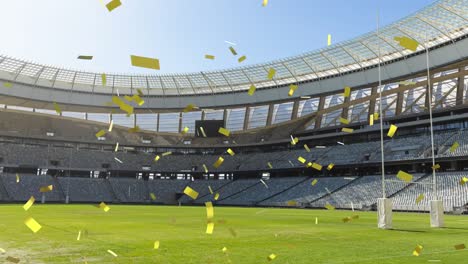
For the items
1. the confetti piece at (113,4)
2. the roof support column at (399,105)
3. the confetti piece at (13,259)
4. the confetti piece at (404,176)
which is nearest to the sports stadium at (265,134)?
the roof support column at (399,105)

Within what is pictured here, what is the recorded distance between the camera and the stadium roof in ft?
151

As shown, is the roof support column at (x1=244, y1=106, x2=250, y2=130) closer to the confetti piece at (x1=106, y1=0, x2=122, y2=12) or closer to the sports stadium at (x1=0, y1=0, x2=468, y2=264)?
the sports stadium at (x1=0, y1=0, x2=468, y2=264)

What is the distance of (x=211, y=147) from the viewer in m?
81.5

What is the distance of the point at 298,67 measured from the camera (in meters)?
60.8

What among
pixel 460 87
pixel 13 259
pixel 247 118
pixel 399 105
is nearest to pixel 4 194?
pixel 247 118

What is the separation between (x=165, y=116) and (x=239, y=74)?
21747mm

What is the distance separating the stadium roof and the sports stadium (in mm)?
207

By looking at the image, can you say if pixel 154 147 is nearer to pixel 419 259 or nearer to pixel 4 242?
pixel 4 242

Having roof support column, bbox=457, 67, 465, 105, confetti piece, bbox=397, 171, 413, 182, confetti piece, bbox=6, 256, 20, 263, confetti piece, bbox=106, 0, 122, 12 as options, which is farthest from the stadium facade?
confetti piece, bbox=106, 0, 122, 12

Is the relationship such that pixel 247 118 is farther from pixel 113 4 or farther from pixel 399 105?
pixel 113 4

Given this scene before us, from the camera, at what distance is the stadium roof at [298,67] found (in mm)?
46031

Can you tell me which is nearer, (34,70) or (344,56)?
(344,56)

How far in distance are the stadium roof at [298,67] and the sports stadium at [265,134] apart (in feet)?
0.68

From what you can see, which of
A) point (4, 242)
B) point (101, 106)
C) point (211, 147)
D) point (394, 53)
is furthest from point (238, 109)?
point (4, 242)
